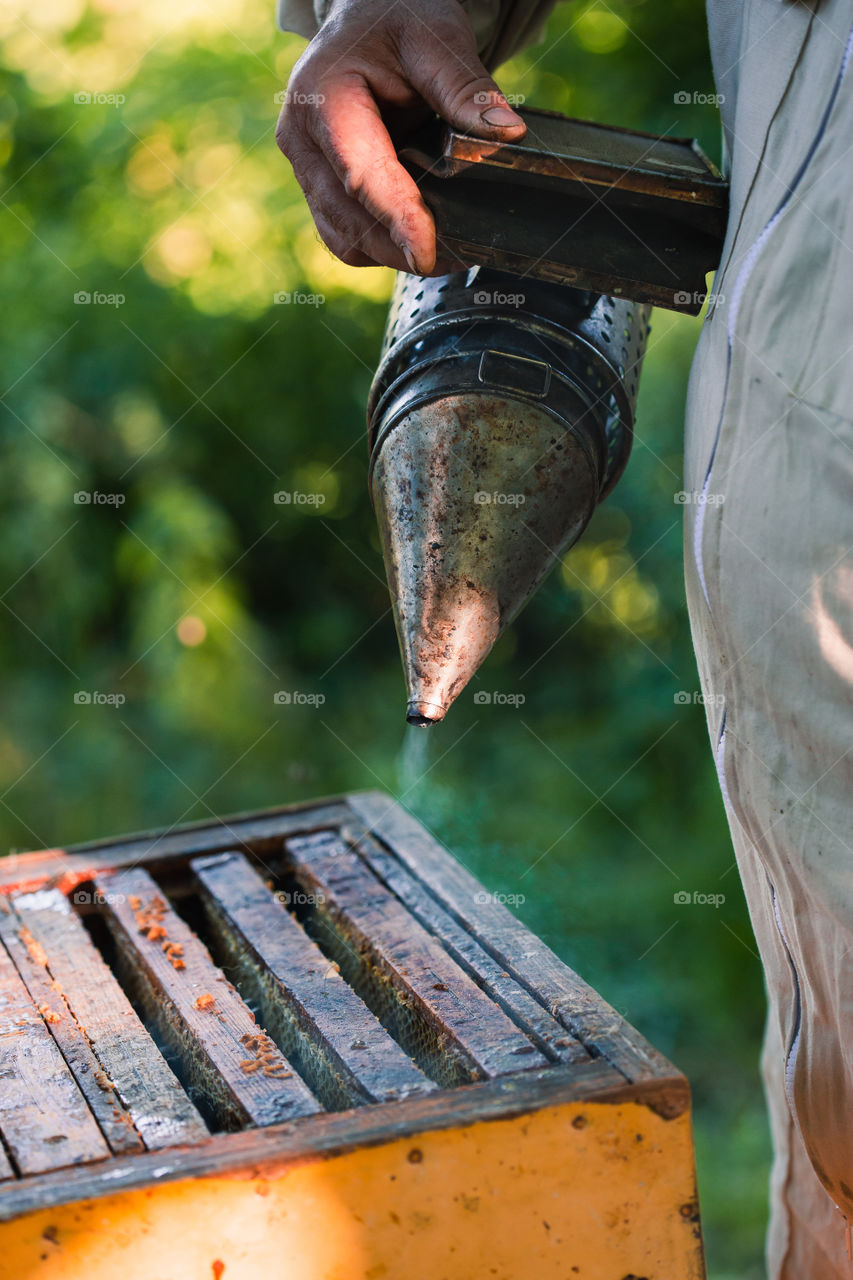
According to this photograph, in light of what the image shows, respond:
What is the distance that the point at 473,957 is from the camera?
3.89 ft

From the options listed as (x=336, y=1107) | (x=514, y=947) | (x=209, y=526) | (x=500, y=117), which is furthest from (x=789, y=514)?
(x=209, y=526)

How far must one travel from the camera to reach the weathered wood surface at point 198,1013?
969 mm

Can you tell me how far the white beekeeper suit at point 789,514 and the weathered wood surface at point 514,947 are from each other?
159 millimetres

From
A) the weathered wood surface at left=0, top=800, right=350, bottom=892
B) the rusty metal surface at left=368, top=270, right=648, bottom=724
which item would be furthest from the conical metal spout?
the weathered wood surface at left=0, top=800, right=350, bottom=892

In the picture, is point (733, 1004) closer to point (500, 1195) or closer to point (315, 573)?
point (315, 573)

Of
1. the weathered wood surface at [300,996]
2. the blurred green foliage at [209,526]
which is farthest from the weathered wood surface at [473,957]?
the blurred green foliage at [209,526]

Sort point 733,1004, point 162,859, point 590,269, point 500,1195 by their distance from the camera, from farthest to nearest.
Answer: point 733,1004, point 162,859, point 590,269, point 500,1195

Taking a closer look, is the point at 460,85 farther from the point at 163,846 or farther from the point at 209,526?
the point at 209,526

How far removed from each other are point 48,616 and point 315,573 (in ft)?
2.61

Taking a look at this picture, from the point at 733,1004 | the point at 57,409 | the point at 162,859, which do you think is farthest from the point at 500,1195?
the point at 57,409

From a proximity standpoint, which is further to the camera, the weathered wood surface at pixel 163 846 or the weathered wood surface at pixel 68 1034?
Answer: the weathered wood surface at pixel 163 846

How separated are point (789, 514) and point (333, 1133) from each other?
59 cm

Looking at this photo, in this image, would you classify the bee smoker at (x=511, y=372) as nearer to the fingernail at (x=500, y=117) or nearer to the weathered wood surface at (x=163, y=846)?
the fingernail at (x=500, y=117)

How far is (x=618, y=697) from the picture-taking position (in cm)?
307
